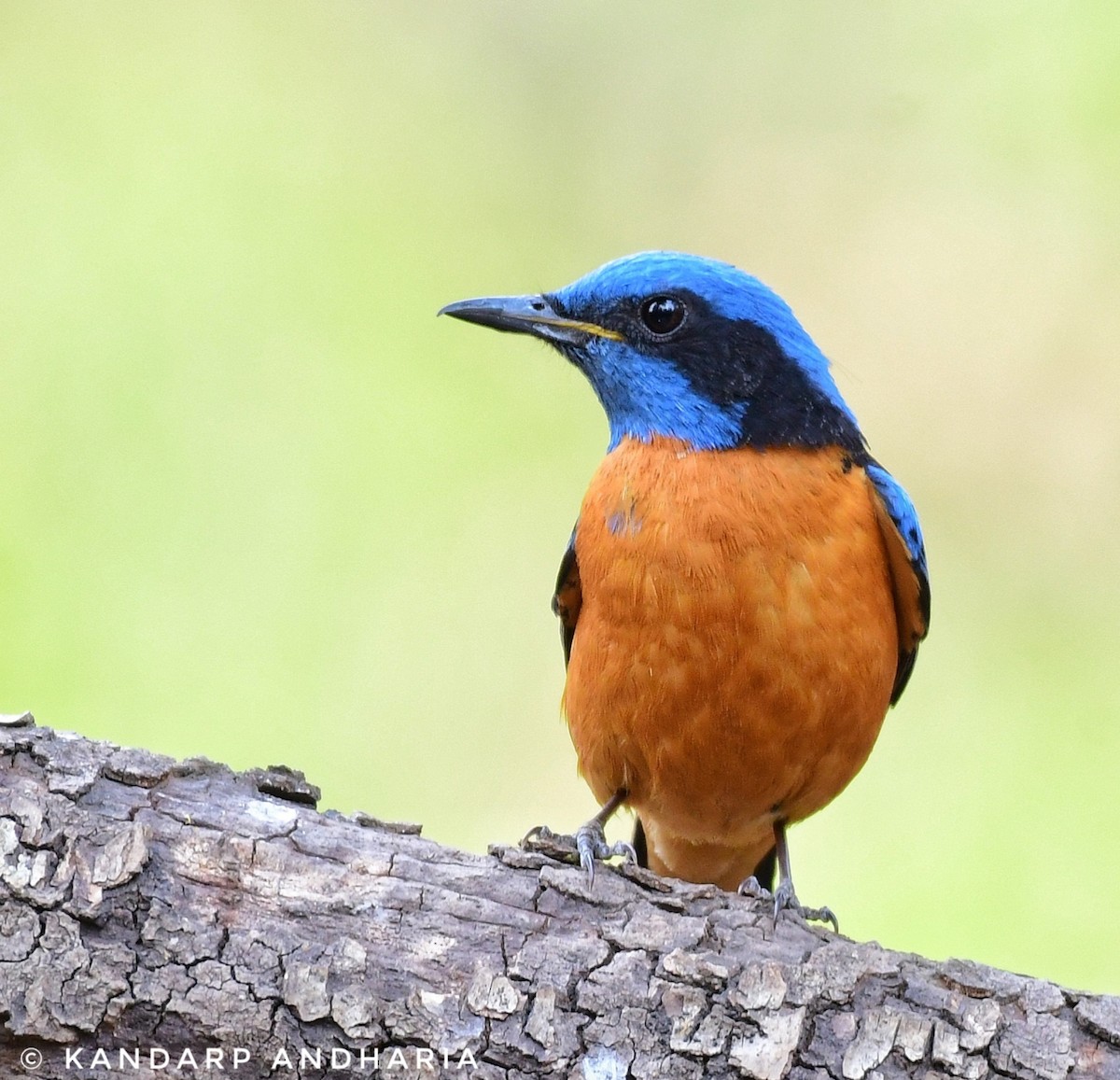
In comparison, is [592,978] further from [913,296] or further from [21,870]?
[913,296]

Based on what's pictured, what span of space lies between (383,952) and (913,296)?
966cm

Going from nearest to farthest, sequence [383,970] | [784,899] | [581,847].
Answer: [383,970] → [581,847] → [784,899]

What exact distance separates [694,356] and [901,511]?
119 cm

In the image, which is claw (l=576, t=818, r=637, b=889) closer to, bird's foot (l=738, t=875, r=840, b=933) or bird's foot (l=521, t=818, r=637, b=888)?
bird's foot (l=521, t=818, r=637, b=888)

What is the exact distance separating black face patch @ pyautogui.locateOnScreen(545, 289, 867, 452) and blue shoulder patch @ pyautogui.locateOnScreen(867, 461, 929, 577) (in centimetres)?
12

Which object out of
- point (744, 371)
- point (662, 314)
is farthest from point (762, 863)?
point (662, 314)

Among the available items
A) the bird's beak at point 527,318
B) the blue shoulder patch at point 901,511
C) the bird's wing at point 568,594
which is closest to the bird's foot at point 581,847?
the bird's wing at point 568,594

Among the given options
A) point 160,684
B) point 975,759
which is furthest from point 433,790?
point 975,759

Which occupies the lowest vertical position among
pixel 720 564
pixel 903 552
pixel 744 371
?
pixel 720 564

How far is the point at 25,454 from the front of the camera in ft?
35.7

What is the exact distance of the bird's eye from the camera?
21.5 ft

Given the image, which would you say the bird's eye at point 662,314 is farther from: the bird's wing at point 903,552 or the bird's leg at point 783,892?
the bird's leg at point 783,892

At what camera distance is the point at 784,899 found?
580 centimetres

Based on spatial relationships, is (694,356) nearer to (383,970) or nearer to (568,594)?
(568,594)
